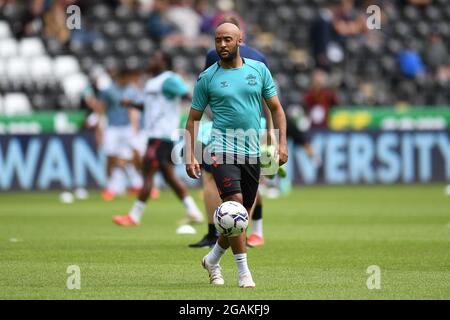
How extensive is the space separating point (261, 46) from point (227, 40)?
68.8 ft

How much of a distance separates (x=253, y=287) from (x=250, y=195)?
96 cm

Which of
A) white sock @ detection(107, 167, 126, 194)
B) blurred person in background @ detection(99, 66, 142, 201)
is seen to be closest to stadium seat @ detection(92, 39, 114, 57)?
blurred person in background @ detection(99, 66, 142, 201)

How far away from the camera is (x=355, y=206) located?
22.2 m

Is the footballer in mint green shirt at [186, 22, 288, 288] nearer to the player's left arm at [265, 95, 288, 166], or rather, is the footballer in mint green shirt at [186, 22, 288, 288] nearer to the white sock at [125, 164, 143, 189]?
the player's left arm at [265, 95, 288, 166]

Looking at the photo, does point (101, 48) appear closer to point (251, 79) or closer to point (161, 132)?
point (161, 132)

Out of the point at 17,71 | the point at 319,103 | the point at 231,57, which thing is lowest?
the point at 231,57

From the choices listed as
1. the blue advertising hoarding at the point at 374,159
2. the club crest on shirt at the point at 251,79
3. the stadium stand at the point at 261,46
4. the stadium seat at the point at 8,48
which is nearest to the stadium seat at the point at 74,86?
the stadium stand at the point at 261,46

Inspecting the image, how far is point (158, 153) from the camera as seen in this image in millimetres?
18344

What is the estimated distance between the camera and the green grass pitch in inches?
416

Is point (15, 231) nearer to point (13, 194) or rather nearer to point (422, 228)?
point (422, 228)

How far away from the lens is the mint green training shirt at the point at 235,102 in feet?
36.0

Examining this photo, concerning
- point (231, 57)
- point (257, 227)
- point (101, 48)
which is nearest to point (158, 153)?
point (257, 227)

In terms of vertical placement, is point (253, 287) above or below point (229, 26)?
below
